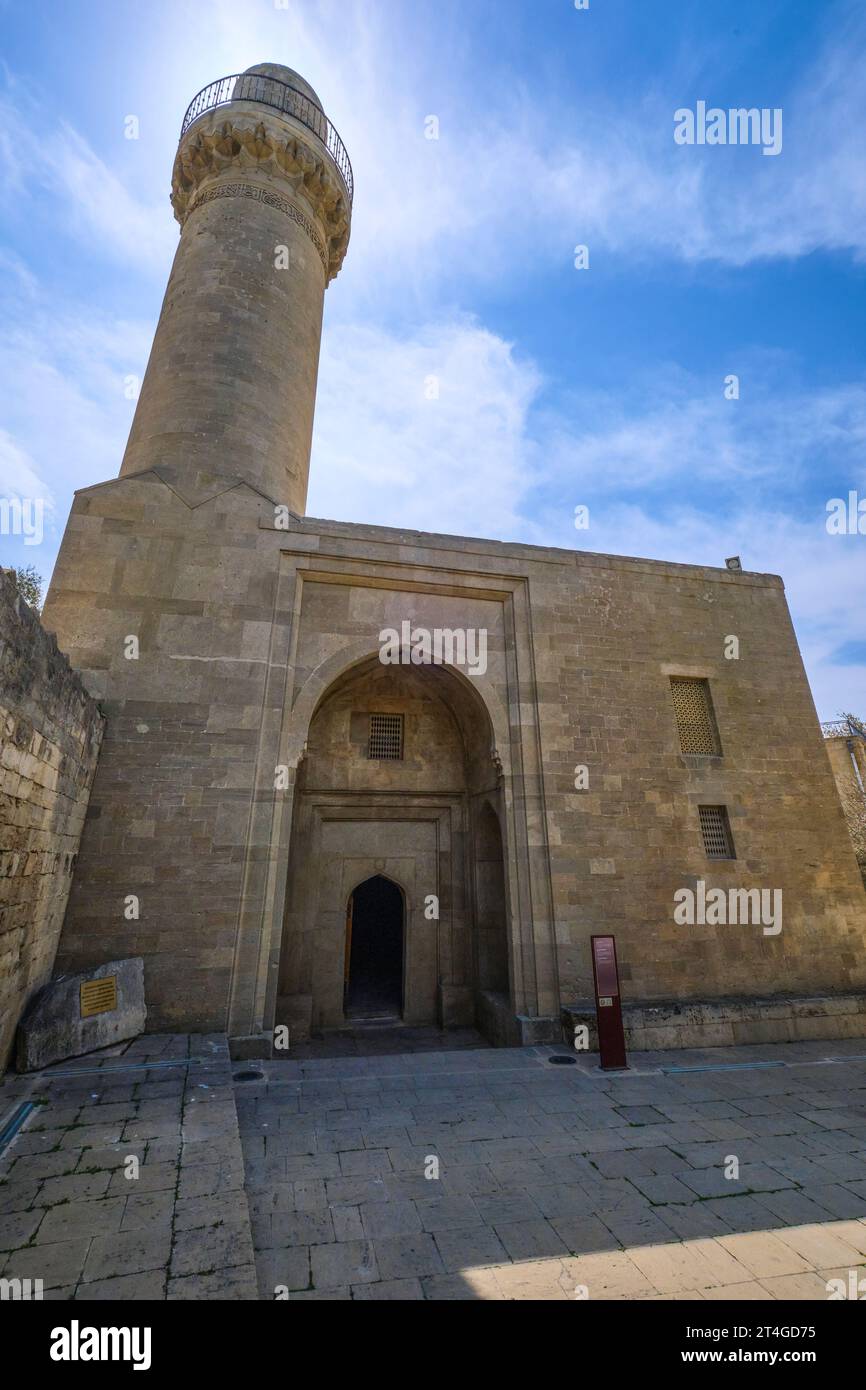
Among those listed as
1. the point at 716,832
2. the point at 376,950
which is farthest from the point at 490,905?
the point at 716,832

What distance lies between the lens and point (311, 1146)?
513 cm

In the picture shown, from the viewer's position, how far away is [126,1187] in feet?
12.9

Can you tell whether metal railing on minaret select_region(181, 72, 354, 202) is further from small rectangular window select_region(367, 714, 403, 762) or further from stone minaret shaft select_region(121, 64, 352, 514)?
small rectangular window select_region(367, 714, 403, 762)

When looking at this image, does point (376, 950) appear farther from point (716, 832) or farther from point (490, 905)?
point (716, 832)

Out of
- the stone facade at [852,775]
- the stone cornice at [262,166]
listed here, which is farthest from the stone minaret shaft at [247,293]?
the stone facade at [852,775]

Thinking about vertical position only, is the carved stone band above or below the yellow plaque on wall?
above

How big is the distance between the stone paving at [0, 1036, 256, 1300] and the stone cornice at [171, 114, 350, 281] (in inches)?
630

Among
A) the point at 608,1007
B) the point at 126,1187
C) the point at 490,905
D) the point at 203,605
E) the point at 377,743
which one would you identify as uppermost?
the point at 203,605

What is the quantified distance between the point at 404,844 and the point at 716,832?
5.58m

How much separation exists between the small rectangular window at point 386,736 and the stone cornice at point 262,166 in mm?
11087

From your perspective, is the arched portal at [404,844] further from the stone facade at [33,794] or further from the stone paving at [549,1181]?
the stone facade at [33,794]

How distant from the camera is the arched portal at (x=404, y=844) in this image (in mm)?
10141

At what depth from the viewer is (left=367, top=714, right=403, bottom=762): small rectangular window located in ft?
37.0

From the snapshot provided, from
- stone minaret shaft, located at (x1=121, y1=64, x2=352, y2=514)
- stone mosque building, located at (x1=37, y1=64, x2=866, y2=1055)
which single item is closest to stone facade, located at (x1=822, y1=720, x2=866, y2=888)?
stone mosque building, located at (x1=37, y1=64, x2=866, y2=1055)
